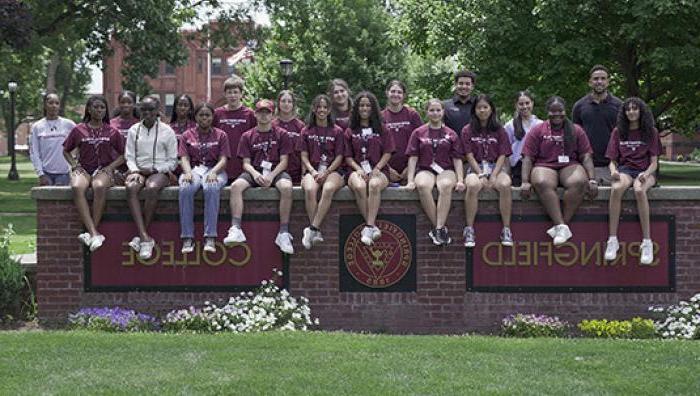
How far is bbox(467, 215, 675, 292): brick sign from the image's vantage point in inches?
419

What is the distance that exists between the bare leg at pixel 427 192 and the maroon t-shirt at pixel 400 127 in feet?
1.33

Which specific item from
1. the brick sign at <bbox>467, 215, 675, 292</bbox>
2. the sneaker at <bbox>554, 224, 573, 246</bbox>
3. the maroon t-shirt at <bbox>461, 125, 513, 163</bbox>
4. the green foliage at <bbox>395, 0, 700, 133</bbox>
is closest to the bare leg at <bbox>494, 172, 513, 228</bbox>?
the brick sign at <bbox>467, 215, 675, 292</bbox>

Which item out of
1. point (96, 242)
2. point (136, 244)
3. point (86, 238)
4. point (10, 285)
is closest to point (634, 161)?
point (136, 244)

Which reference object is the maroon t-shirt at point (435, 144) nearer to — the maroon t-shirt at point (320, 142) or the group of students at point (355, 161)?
the group of students at point (355, 161)

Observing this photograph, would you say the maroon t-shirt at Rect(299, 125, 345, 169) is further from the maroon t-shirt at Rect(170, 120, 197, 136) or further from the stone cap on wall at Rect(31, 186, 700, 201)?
the maroon t-shirt at Rect(170, 120, 197, 136)

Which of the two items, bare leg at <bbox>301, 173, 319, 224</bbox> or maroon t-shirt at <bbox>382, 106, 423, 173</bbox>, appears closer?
bare leg at <bbox>301, 173, 319, 224</bbox>

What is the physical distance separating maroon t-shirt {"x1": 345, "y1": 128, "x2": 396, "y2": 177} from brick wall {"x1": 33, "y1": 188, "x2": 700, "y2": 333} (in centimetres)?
46

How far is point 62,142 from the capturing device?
11.6 meters

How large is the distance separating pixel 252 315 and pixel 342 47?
32.0 m

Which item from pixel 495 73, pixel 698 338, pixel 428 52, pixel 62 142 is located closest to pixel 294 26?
pixel 428 52

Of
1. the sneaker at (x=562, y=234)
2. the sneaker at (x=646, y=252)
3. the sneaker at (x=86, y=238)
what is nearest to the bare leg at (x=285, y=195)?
the sneaker at (x=86, y=238)

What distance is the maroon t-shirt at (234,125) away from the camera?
10742 mm

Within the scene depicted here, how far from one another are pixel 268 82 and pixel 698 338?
34937 millimetres

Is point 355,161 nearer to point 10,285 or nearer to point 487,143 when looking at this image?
point 487,143
